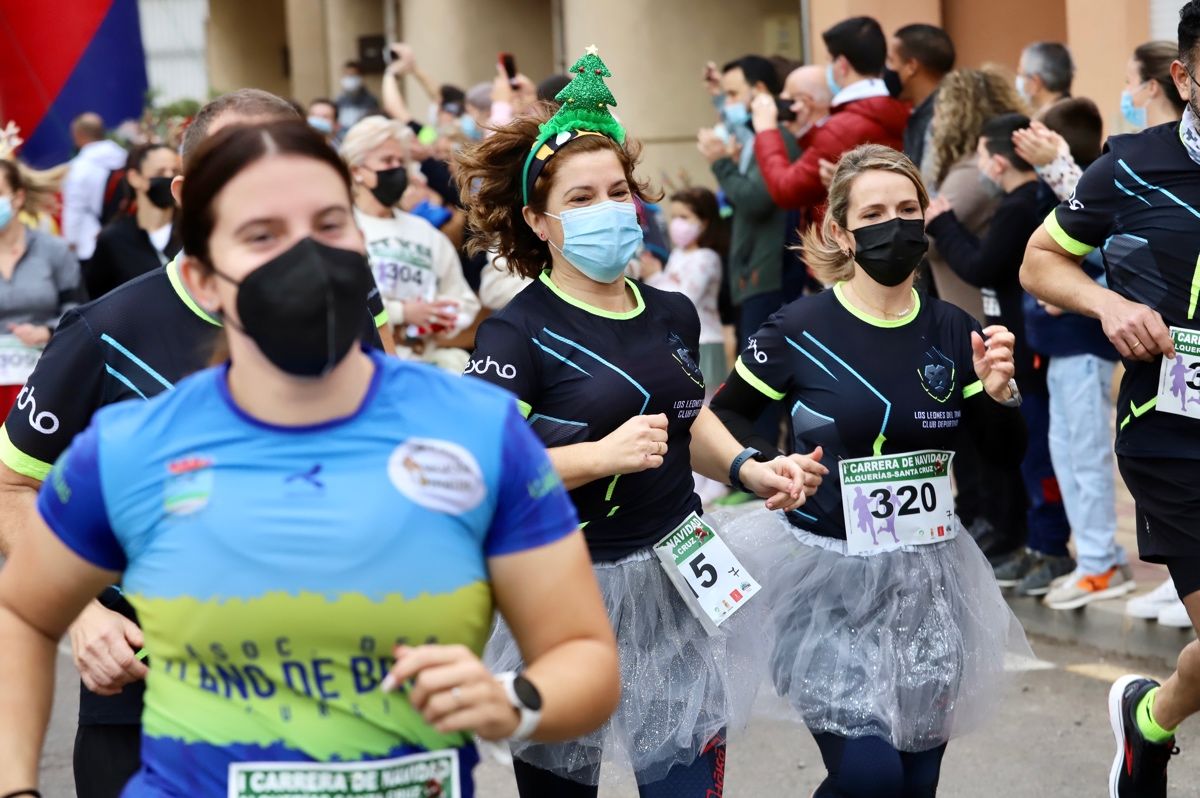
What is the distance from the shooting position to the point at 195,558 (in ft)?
7.57

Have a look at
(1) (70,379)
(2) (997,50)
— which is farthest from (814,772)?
(2) (997,50)

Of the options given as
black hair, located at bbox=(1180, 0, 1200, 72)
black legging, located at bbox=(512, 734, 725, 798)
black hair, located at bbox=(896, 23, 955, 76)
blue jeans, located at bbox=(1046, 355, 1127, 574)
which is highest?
black hair, located at bbox=(1180, 0, 1200, 72)

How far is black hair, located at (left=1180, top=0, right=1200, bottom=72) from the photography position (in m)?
4.30

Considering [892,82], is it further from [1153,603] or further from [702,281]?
[1153,603]

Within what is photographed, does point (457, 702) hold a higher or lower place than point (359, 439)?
lower

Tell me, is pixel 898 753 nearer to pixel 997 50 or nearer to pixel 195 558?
pixel 195 558

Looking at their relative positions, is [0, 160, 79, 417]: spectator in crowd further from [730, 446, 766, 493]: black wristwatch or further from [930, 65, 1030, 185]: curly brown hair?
[730, 446, 766, 493]: black wristwatch

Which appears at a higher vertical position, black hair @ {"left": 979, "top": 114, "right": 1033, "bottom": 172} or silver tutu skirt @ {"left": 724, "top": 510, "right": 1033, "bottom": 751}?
black hair @ {"left": 979, "top": 114, "right": 1033, "bottom": 172}

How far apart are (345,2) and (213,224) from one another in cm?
2772

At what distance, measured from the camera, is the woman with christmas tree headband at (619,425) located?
401cm

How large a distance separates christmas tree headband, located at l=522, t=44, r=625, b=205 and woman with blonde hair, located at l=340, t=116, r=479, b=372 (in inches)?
138

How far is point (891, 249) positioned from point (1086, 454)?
3.25 metres

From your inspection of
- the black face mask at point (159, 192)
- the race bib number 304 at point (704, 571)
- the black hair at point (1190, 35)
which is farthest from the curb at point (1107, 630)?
the black face mask at point (159, 192)

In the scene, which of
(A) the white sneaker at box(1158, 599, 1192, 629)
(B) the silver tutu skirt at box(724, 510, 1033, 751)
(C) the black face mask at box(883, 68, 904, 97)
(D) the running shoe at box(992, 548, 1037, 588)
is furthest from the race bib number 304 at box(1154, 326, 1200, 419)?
(C) the black face mask at box(883, 68, 904, 97)
